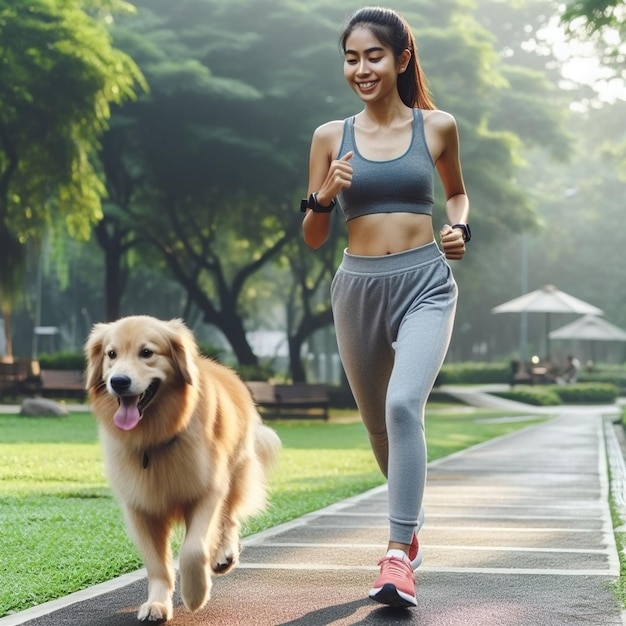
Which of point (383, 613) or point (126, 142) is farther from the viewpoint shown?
point (126, 142)

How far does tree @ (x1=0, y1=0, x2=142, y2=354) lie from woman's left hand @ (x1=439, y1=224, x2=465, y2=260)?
1828 cm

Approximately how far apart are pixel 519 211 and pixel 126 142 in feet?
35.1

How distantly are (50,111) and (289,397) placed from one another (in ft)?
23.0

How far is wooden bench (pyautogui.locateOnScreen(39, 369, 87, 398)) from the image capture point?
26312 mm

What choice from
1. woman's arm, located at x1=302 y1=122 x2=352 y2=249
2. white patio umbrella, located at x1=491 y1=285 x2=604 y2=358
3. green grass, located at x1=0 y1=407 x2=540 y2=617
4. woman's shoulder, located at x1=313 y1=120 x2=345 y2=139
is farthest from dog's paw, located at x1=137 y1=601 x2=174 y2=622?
white patio umbrella, located at x1=491 y1=285 x2=604 y2=358

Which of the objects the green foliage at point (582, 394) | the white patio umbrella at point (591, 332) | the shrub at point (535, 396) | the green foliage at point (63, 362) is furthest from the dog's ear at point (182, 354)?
the white patio umbrella at point (591, 332)

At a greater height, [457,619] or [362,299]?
[362,299]

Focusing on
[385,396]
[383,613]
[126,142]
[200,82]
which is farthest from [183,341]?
[126,142]

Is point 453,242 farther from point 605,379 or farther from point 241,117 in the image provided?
point 605,379

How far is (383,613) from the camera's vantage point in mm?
4699

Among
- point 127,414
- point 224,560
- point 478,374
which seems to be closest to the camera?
point 127,414

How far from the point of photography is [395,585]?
4578 millimetres

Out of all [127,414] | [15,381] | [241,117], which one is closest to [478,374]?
[241,117]

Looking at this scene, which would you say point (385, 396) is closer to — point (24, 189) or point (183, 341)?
point (183, 341)
